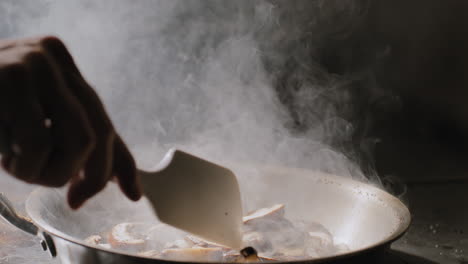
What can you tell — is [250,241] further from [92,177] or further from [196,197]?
[92,177]

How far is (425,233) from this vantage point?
198 centimetres

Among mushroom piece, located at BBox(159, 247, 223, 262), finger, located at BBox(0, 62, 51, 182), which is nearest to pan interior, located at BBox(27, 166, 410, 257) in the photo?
mushroom piece, located at BBox(159, 247, 223, 262)

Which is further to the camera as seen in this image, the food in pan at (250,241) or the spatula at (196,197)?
the food in pan at (250,241)

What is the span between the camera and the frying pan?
4.49 ft

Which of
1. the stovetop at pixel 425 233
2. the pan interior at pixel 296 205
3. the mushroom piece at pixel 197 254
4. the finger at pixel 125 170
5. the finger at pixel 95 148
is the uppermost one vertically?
the finger at pixel 95 148

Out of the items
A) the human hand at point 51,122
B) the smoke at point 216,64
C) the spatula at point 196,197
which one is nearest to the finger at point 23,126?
the human hand at point 51,122

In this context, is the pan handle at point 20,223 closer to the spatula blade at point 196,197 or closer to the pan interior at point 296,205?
the pan interior at point 296,205

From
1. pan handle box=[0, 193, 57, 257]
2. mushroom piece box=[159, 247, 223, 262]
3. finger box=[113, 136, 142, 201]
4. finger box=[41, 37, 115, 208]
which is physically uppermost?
finger box=[41, 37, 115, 208]

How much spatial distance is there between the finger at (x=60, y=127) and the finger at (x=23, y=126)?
0.03 metres

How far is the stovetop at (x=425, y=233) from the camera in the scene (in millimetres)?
1714

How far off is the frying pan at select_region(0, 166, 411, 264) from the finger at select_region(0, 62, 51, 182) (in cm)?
51

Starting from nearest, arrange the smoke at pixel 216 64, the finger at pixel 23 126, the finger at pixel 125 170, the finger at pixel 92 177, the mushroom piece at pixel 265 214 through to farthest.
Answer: the finger at pixel 23 126
the finger at pixel 92 177
the finger at pixel 125 170
the mushroom piece at pixel 265 214
the smoke at pixel 216 64

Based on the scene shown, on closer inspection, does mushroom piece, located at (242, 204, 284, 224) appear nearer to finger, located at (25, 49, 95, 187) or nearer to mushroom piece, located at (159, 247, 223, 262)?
mushroom piece, located at (159, 247, 223, 262)

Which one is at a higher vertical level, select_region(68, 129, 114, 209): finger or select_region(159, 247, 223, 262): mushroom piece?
select_region(68, 129, 114, 209): finger
